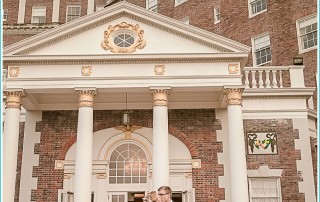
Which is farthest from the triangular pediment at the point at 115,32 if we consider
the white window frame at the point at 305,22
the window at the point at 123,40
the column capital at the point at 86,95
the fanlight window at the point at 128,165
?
the white window frame at the point at 305,22

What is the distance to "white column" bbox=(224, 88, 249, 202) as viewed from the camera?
14.2m

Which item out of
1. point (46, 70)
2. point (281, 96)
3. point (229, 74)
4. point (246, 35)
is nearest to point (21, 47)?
point (46, 70)

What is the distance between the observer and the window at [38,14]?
38562mm

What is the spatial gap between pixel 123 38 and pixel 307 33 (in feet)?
42.6

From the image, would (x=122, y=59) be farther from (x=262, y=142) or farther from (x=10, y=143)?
(x=262, y=142)

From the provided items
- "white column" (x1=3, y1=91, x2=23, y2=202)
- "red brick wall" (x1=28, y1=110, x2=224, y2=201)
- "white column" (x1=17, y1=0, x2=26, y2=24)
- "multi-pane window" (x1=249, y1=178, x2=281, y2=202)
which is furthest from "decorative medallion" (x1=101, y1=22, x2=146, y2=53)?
"white column" (x1=17, y1=0, x2=26, y2=24)

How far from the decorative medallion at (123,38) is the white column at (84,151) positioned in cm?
164

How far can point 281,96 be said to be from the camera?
16.9 meters

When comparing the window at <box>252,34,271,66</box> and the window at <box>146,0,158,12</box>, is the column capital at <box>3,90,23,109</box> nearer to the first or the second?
the window at <box>252,34,271,66</box>

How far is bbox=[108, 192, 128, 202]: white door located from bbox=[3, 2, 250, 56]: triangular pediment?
4864 mm

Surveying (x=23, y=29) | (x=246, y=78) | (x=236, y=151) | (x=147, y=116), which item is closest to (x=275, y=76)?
(x=246, y=78)

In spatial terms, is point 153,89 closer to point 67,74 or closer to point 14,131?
point 67,74

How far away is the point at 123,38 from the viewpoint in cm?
1577

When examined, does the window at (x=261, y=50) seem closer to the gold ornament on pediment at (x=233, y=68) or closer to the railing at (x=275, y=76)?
the railing at (x=275, y=76)
